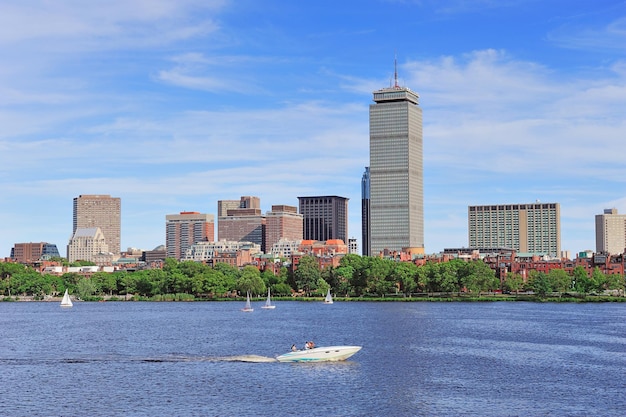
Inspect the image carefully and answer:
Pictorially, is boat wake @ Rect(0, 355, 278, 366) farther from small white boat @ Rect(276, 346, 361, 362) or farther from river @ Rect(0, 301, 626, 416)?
small white boat @ Rect(276, 346, 361, 362)

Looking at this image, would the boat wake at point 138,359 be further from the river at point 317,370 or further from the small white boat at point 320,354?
the small white boat at point 320,354

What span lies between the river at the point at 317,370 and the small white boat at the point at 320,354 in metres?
1.53

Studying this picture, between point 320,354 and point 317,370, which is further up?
point 320,354

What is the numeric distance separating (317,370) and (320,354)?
5.03 meters

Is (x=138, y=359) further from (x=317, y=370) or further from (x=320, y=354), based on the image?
(x=317, y=370)

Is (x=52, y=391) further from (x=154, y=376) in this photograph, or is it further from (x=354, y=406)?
(x=354, y=406)

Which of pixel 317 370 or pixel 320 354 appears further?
pixel 320 354

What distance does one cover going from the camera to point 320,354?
10012cm

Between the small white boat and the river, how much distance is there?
60.3 inches

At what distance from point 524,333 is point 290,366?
2081 inches

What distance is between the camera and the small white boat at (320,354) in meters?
100

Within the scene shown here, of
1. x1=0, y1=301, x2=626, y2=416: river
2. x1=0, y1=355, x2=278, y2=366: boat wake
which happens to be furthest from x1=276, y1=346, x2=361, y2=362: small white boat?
x1=0, y1=355, x2=278, y2=366: boat wake

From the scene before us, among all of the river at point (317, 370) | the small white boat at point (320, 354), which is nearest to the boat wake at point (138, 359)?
the river at point (317, 370)

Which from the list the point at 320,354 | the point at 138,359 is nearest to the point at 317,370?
the point at 320,354
